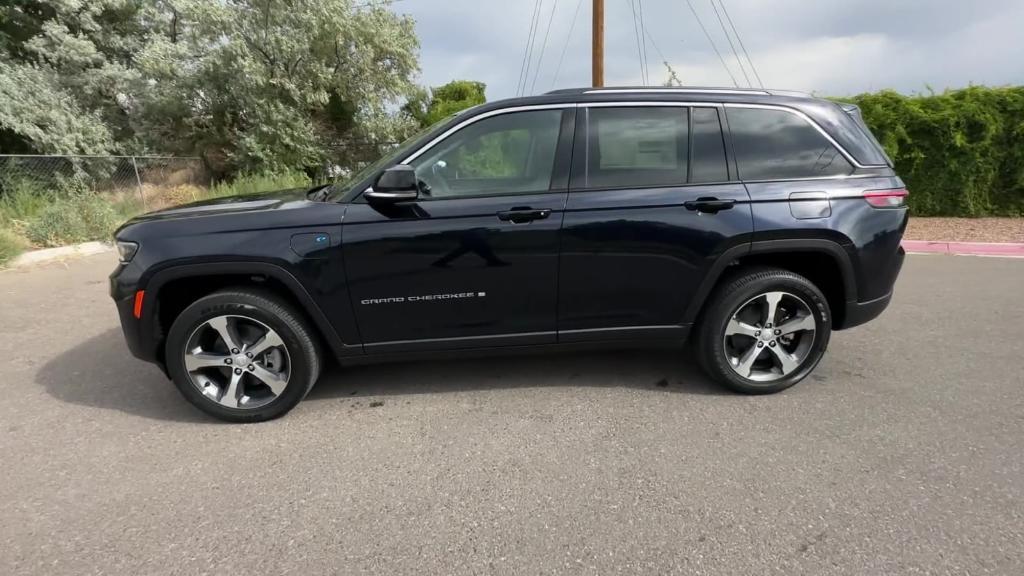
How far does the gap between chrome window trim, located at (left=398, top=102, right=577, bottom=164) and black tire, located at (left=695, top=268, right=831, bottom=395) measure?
148 cm

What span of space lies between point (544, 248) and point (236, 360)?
1.87 meters

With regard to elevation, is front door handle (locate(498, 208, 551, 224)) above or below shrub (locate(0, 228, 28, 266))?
above

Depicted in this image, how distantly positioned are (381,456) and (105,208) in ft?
→ 29.9

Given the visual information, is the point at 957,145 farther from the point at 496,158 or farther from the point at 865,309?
the point at 496,158

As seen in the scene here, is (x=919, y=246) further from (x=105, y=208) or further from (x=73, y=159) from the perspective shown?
(x=73, y=159)

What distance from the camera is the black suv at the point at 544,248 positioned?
2.84 m

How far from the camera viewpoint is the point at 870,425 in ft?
9.38

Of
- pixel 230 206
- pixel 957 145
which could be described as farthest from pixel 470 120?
pixel 957 145

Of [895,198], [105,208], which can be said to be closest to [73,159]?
[105,208]

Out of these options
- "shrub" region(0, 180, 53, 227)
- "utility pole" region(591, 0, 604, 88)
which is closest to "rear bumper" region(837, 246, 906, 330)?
"utility pole" region(591, 0, 604, 88)

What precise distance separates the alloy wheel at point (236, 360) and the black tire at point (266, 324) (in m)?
0.03

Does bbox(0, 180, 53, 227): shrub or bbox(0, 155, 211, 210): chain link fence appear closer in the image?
bbox(0, 180, 53, 227): shrub

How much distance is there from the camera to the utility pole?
10.6m

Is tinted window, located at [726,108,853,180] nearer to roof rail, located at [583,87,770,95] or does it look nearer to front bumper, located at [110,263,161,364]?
roof rail, located at [583,87,770,95]
